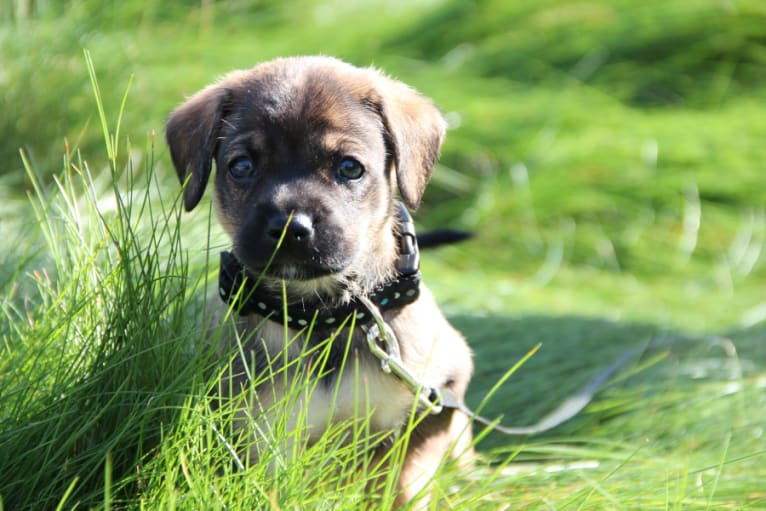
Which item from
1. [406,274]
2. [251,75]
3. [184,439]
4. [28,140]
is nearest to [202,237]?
[251,75]

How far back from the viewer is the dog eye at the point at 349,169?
98.9 inches

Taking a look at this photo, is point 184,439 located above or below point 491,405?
above

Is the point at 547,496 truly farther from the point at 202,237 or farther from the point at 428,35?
the point at 428,35

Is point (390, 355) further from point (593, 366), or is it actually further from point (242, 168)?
point (593, 366)

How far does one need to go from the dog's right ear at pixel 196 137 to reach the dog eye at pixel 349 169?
378 millimetres

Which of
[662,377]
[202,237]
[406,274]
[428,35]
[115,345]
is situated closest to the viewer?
[115,345]

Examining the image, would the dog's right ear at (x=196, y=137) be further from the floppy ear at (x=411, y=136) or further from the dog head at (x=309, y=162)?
the floppy ear at (x=411, y=136)

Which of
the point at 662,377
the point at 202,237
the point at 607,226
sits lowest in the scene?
the point at 607,226

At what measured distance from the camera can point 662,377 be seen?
11.9 feet

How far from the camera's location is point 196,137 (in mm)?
2609

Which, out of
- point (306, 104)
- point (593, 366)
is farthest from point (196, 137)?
point (593, 366)

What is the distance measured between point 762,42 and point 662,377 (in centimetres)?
486

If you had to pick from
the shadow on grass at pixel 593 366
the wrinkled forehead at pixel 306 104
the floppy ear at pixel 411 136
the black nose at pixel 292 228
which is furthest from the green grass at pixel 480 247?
the floppy ear at pixel 411 136

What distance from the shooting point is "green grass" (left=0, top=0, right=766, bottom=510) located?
2059 millimetres
